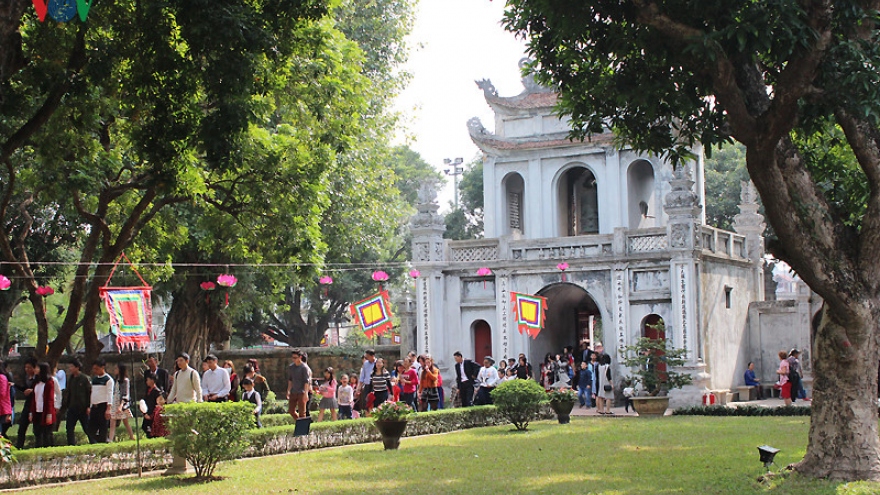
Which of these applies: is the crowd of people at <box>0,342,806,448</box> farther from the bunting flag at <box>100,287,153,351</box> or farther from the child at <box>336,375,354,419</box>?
the bunting flag at <box>100,287,153,351</box>

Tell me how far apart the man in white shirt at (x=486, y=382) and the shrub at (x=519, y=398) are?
3838mm

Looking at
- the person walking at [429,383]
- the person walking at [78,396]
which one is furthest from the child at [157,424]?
the person walking at [429,383]

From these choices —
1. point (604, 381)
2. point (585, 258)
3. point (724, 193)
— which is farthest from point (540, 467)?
point (724, 193)

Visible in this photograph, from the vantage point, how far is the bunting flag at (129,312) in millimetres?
16234

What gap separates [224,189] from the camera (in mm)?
18922

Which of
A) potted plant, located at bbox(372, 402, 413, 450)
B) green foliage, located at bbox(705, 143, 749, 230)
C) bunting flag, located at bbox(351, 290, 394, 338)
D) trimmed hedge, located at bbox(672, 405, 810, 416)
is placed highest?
green foliage, located at bbox(705, 143, 749, 230)

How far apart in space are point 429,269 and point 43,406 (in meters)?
15.2

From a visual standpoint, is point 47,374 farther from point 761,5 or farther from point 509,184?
point 509,184

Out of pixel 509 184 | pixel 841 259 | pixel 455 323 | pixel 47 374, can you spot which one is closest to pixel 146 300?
pixel 47 374

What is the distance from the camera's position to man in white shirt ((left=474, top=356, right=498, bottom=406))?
2364cm

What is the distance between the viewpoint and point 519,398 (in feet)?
63.6

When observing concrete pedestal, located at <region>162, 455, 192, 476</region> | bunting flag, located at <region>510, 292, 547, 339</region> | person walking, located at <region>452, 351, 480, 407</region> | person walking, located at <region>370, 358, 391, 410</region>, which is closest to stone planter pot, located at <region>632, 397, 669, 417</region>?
person walking, located at <region>452, 351, 480, 407</region>

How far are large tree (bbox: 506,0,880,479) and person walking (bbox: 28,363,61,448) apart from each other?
9580mm

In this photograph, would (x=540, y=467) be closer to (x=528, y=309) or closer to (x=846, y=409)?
(x=846, y=409)
